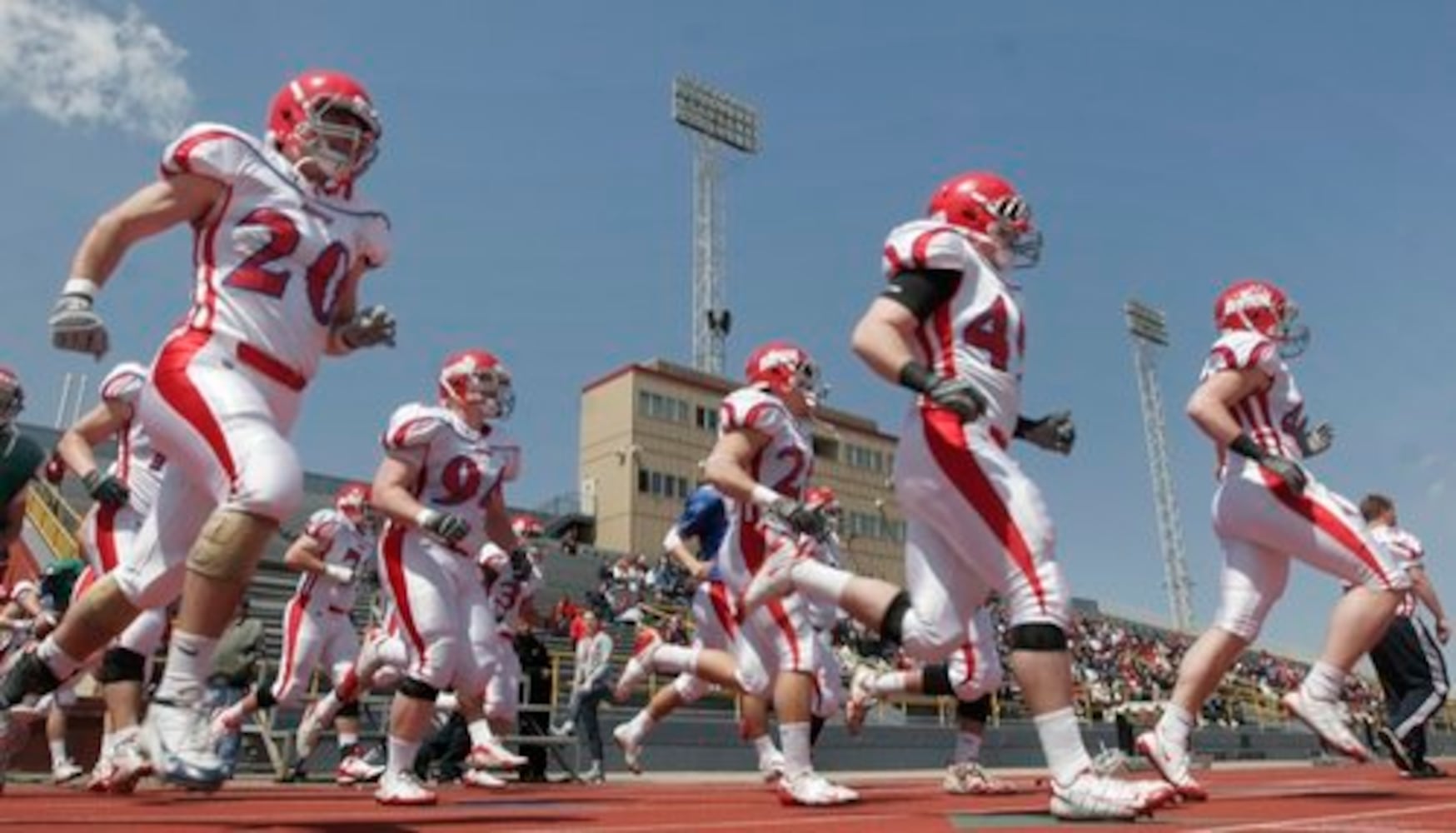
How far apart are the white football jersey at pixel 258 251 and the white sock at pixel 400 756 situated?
111 inches

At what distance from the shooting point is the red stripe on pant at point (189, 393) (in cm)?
383

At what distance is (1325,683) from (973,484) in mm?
3127

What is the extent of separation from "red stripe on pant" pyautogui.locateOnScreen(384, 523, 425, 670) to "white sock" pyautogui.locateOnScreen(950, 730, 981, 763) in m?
3.25

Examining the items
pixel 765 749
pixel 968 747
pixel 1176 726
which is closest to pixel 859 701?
pixel 765 749

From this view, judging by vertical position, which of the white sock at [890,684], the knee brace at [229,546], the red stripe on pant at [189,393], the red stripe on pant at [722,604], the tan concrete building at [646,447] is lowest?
the white sock at [890,684]

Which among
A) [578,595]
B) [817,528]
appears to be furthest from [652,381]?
[817,528]

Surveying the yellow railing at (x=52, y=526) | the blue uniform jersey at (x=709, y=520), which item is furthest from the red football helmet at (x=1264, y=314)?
the yellow railing at (x=52, y=526)

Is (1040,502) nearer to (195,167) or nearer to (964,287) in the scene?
(964,287)

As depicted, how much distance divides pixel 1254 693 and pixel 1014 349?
30521 millimetres

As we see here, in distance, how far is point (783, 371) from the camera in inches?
288

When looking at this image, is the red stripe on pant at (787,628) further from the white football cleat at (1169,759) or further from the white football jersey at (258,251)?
the white football jersey at (258,251)

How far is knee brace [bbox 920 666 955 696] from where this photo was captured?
24.0 feet

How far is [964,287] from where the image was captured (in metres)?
4.71

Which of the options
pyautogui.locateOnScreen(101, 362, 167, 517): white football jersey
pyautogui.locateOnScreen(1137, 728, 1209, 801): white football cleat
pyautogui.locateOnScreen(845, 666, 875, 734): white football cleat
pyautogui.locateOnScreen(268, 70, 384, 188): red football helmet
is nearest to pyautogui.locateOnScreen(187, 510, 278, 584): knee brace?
pyautogui.locateOnScreen(268, 70, 384, 188): red football helmet
